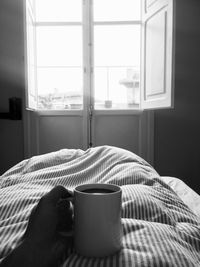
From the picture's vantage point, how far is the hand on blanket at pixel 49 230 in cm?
45

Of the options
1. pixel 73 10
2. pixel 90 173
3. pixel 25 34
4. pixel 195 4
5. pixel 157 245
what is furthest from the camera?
pixel 73 10

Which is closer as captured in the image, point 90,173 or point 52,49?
point 90,173

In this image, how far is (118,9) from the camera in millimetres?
3012

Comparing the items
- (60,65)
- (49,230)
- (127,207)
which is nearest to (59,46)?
(60,65)

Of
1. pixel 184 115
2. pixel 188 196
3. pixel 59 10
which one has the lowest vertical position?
pixel 188 196

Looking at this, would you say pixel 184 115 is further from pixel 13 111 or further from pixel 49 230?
pixel 49 230

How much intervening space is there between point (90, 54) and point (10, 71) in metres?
0.81

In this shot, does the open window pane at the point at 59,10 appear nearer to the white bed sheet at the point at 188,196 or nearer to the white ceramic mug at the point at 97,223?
the white bed sheet at the point at 188,196

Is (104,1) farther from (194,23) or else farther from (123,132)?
(123,132)

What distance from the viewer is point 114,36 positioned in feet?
10.1

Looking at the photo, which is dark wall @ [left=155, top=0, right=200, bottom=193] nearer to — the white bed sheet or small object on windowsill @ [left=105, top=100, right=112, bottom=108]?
small object on windowsill @ [left=105, top=100, right=112, bottom=108]

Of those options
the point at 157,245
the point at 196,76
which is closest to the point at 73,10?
the point at 196,76

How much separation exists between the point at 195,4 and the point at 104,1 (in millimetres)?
909

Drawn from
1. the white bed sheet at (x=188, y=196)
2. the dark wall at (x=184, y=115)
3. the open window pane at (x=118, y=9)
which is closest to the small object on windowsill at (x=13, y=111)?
the open window pane at (x=118, y=9)
